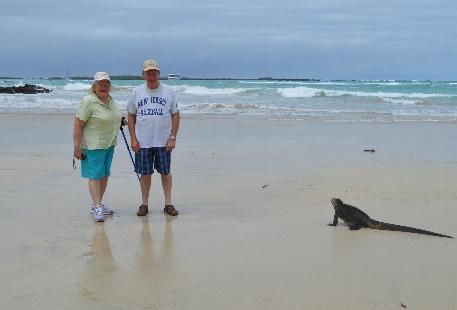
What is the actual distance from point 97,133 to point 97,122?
101mm

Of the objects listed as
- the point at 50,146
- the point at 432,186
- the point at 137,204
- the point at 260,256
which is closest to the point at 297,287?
the point at 260,256

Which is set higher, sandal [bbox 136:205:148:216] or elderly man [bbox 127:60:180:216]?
elderly man [bbox 127:60:180:216]

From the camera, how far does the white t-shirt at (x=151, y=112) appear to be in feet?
16.2

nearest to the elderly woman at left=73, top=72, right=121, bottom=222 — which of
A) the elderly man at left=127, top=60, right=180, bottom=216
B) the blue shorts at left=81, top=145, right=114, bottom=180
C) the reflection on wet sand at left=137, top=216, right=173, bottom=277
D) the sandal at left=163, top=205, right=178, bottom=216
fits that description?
the blue shorts at left=81, top=145, right=114, bottom=180

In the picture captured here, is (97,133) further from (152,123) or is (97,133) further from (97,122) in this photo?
(152,123)

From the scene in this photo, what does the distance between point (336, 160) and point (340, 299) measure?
17.9 feet

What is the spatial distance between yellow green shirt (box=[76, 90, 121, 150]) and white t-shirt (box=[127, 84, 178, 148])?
0.19 meters

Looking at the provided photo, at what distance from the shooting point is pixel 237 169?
7480 millimetres

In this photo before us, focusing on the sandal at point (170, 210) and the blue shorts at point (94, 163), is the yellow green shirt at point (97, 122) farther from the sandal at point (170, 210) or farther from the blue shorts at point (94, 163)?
the sandal at point (170, 210)

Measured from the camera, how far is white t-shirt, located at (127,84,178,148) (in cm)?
493

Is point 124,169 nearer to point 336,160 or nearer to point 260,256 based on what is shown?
point 336,160

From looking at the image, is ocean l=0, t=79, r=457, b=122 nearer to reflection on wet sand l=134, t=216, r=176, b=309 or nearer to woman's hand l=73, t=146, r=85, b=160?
woman's hand l=73, t=146, r=85, b=160

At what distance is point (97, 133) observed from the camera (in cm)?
490

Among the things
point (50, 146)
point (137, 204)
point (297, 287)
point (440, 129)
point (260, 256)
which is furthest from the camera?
point (440, 129)
